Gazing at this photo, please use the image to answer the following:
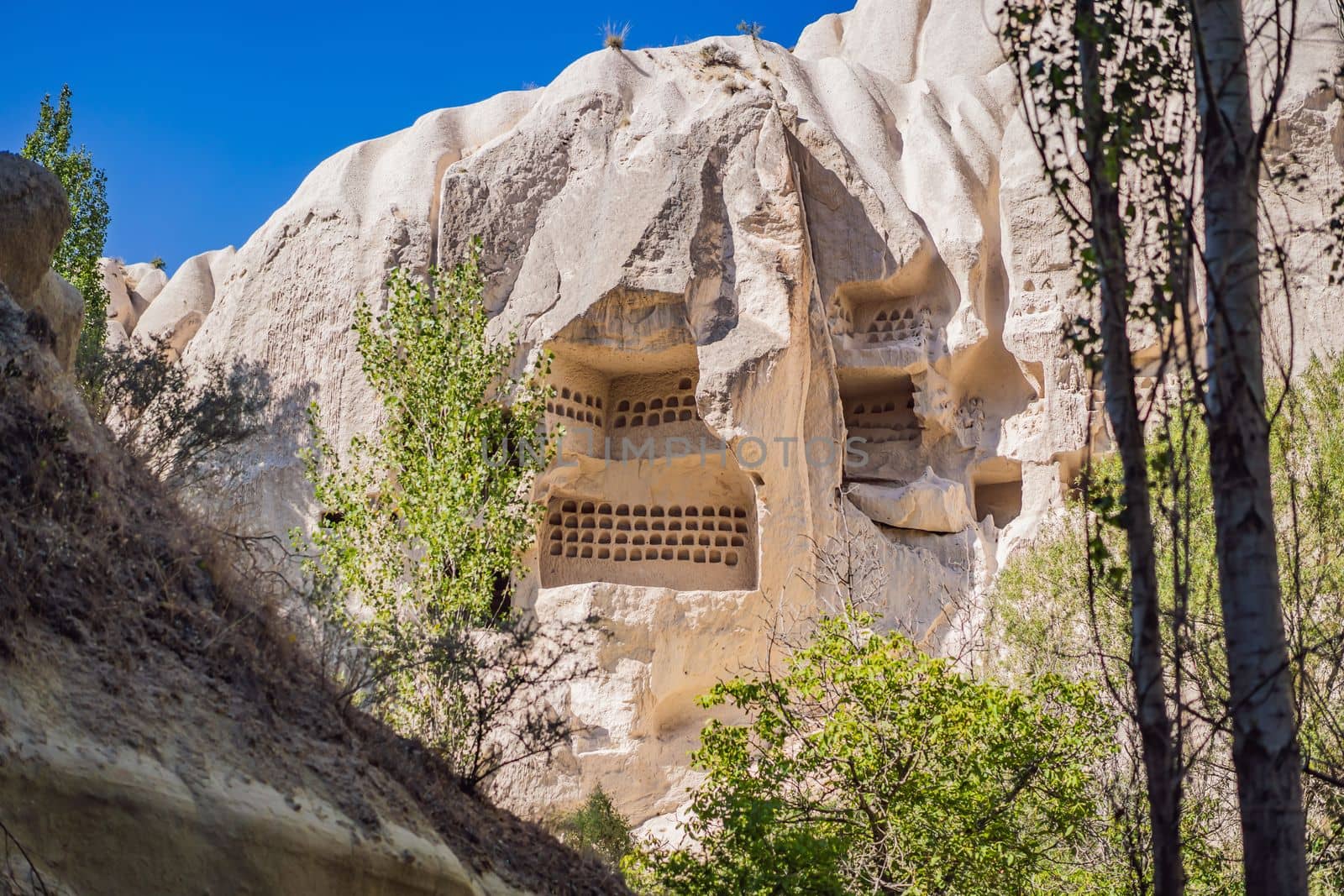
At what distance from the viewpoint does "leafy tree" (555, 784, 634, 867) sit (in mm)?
14664

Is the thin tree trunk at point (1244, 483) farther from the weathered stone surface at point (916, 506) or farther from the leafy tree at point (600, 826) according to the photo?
the weathered stone surface at point (916, 506)

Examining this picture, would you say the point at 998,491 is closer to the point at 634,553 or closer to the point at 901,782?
the point at 634,553

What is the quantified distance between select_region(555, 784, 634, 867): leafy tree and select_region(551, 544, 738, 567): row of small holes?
3.85m

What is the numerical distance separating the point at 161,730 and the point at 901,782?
5.25 metres

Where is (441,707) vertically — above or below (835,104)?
below

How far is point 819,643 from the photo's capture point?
9.80m

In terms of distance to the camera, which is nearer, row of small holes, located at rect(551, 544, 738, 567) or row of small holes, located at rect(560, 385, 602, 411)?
row of small holes, located at rect(560, 385, 602, 411)

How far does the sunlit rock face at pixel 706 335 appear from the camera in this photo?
17.8m

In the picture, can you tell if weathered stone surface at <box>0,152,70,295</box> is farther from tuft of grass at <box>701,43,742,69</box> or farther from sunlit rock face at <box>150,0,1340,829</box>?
tuft of grass at <box>701,43,742,69</box>

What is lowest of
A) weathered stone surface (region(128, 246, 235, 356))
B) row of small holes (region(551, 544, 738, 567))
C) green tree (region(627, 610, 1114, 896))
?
green tree (region(627, 610, 1114, 896))

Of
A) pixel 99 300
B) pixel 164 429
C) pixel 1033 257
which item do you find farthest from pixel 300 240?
pixel 1033 257

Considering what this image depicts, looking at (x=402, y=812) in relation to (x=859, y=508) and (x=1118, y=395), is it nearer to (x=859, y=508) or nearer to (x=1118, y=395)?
(x=1118, y=395)

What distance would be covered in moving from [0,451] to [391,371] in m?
7.61

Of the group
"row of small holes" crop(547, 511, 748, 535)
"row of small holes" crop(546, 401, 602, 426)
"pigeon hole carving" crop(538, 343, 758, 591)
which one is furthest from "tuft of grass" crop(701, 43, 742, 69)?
"row of small holes" crop(547, 511, 748, 535)
